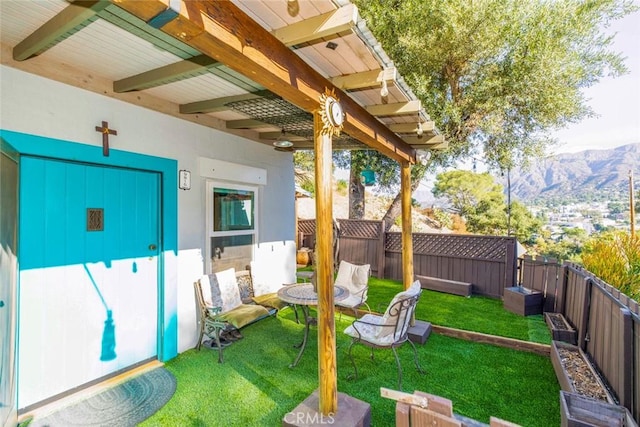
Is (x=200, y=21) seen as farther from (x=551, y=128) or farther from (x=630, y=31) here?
(x=630, y=31)

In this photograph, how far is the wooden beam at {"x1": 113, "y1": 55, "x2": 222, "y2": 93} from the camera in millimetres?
2363

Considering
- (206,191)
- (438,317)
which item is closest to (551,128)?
(438,317)

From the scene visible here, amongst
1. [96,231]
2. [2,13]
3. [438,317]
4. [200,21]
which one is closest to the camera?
[200,21]

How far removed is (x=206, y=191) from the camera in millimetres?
3932

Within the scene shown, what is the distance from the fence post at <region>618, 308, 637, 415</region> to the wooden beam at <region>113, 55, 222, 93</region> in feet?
12.0

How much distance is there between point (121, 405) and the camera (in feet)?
8.54

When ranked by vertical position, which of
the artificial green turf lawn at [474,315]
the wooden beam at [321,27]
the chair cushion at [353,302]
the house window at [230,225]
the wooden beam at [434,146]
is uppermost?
the wooden beam at [321,27]

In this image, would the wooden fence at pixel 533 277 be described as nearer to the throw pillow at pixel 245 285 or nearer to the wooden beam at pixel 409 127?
the wooden beam at pixel 409 127

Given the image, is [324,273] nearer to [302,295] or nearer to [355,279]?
[302,295]

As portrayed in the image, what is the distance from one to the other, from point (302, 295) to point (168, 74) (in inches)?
99.6

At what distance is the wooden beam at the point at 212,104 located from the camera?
10.4 feet

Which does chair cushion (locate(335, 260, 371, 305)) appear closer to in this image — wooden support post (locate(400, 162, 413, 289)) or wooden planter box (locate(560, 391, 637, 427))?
wooden support post (locate(400, 162, 413, 289))

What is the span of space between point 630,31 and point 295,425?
9.61m

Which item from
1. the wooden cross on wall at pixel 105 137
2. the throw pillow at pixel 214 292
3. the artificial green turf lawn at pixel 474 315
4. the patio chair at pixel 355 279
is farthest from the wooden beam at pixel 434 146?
the wooden cross on wall at pixel 105 137
